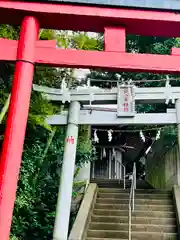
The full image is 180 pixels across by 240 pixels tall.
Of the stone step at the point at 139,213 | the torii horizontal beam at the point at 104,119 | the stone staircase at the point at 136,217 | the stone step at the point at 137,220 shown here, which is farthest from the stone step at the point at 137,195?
the torii horizontal beam at the point at 104,119

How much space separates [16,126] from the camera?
348 centimetres

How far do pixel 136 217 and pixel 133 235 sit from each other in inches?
39.4

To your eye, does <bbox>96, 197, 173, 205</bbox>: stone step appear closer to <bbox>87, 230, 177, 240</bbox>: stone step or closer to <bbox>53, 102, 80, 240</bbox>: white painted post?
<bbox>87, 230, 177, 240</bbox>: stone step

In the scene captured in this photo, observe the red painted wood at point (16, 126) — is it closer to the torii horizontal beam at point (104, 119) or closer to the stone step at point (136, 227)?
the torii horizontal beam at point (104, 119)

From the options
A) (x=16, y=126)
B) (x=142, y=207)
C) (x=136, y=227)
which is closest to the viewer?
(x=16, y=126)

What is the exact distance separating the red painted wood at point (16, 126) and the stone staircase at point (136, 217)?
5448 millimetres

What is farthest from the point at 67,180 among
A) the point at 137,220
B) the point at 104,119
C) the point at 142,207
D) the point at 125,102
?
the point at 142,207

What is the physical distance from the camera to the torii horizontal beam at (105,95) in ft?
27.6

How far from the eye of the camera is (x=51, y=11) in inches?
153

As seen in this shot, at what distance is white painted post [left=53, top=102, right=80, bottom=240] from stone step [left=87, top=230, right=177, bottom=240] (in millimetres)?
1450

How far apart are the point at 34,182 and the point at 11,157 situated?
16.8 feet

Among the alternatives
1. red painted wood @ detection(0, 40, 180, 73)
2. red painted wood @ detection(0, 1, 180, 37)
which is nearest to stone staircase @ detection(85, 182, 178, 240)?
red painted wood @ detection(0, 40, 180, 73)

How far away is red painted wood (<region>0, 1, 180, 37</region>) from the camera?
3.89 meters

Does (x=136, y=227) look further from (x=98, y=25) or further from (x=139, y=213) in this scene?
(x=98, y=25)
